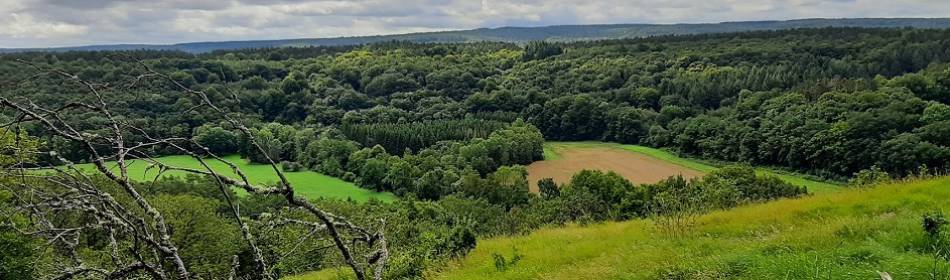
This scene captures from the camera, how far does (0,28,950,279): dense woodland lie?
26.5 metres

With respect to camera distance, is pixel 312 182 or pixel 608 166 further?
pixel 608 166

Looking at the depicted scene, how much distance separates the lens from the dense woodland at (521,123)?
2647 cm

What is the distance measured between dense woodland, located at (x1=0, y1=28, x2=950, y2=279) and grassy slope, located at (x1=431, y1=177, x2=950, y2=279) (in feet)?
5.29

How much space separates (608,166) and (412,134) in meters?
32.1

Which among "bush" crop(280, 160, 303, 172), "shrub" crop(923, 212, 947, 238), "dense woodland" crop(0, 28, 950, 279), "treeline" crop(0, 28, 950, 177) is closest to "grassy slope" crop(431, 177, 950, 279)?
"shrub" crop(923, 212, 947, 238)

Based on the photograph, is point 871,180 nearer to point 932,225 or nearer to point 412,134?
point 932,225

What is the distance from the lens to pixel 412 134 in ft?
343

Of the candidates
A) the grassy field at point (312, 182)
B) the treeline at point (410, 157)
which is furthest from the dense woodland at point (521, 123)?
the grassy field at point (312, 182)

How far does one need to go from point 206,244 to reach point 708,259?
3032cm

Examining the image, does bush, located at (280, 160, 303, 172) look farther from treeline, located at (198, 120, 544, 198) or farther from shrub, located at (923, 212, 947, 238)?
shrub, located at (923, 212, 947, 238)

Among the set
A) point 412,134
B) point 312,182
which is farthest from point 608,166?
point 312,182

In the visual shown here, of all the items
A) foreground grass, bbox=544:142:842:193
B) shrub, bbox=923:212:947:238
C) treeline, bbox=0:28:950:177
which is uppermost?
shrub, bbox=923:212:947:238

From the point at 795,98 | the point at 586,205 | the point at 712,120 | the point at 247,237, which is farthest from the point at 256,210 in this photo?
the point at 795,98

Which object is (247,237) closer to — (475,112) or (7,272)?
→ (7,272)
